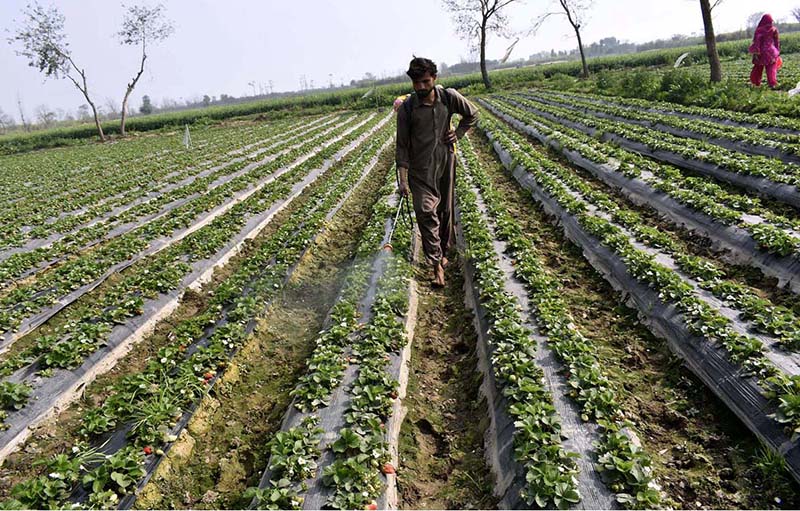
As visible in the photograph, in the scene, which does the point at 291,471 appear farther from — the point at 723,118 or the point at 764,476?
the point at 723,118

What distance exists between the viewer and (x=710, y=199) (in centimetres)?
719

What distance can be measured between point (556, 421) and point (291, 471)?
1.78 metres

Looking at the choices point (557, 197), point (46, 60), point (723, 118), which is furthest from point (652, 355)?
point (46, 60)

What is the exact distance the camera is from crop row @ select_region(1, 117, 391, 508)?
3.23m

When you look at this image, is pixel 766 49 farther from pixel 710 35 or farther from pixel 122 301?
pixel 122 301

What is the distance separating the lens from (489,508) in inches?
122

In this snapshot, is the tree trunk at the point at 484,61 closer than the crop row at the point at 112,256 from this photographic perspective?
No

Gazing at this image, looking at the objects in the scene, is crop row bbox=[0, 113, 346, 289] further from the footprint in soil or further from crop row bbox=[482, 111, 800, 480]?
crop row bbox=[482, 111, 800, 480]

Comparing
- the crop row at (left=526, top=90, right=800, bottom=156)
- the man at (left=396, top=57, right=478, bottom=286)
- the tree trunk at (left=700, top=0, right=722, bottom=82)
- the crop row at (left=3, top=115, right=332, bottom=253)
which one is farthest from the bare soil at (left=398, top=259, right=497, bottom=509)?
the tree trunk at (left=700, top=0, right=722, bottom=82)

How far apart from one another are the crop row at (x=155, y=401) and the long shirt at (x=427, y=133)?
2413 millimetres

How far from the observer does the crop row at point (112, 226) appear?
841 centimetres

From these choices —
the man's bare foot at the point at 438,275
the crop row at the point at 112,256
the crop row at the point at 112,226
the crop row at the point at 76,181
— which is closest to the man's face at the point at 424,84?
the man's bare foot at the point at 438,275

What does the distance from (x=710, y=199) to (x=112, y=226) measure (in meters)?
11.1

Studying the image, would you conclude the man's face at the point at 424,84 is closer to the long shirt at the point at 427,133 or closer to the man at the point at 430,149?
the man at the point at 430,149
